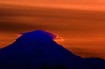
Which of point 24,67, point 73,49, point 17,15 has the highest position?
point 17,15

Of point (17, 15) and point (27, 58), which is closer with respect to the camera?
point (27, 58)

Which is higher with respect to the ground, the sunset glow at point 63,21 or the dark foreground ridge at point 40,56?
the sunset glow at point 63,21

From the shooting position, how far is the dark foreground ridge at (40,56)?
4.46 feet

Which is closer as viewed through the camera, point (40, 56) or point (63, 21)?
point (40, 56)

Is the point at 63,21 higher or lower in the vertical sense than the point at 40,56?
higher

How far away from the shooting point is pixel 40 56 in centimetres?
139

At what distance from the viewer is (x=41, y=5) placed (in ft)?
5.12

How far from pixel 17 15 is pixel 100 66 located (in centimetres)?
51

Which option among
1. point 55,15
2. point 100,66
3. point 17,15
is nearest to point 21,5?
point 17,15

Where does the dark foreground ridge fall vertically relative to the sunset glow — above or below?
below

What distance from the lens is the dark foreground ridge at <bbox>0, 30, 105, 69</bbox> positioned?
136cm

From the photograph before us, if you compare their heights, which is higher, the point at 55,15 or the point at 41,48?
the point at 55,15

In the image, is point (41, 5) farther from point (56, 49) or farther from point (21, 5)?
point (56, 49)

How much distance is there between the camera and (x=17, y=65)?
1352 millimetres
